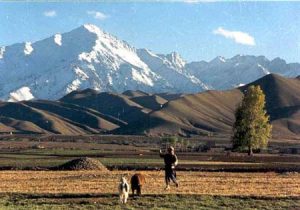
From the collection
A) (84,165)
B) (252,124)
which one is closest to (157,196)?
(84,165)

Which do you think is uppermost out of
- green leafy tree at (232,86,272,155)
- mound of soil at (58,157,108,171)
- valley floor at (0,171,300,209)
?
green leafy tree at (232,86,272,155)

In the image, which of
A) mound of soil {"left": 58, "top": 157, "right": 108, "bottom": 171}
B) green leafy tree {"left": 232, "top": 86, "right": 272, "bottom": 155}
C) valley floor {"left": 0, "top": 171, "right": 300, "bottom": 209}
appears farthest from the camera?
green leafy tree {"left": 232, "top": 86, "right": 272, "bottom": 155}

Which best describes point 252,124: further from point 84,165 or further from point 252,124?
point 84,165

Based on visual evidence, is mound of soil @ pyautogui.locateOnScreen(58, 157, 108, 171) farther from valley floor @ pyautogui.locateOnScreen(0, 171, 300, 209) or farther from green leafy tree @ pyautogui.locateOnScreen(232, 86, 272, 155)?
green leafy tree @ pyautogui.locateOnScreen(232, 86, 272, 155)

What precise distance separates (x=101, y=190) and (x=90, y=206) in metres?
7.46

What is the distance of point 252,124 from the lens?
9888 cm

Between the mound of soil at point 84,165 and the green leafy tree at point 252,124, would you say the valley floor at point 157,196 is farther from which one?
the green leafy tree at point 252,124

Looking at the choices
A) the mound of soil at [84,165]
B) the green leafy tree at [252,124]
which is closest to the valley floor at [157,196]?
the mound of soil at [84,165]

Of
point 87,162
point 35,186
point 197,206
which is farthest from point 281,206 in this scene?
point 87,162

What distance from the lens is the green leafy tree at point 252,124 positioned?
98688 mm

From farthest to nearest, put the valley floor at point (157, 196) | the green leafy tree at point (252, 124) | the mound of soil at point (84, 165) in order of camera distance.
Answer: the green leafy tree at point (252, 124)
the mound of soil at point (84, 165)
the valley floor at point (157, 196)

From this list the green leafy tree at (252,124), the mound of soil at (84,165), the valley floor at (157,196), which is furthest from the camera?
the green leafy tree at (252,124)

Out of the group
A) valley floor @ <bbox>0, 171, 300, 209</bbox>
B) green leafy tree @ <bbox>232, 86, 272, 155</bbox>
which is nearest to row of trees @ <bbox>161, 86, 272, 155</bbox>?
green leafy tree @ <bbox>232, 86, 272, 155</bbox>

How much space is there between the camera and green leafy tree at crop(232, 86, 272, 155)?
98688 millimetres
